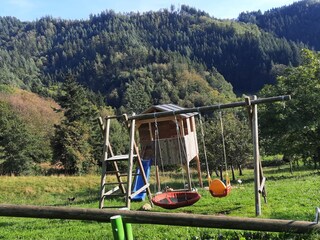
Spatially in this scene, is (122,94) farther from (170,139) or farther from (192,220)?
(192,220)

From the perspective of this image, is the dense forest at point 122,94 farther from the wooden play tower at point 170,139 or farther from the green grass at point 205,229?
the green grass at point 205,229

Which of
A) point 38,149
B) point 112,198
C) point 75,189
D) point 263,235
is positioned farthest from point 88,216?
point 38,149

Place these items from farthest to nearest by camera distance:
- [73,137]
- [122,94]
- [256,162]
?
[122,94] < [73,137] < [256,162]

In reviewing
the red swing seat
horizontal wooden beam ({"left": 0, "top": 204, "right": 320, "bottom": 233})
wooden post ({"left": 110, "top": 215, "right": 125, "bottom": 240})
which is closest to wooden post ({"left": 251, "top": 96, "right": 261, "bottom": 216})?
the red swing seat

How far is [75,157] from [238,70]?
145m

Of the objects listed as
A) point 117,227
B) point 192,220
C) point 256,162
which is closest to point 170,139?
point 256,162

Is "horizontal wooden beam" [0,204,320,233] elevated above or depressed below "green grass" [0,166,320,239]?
above

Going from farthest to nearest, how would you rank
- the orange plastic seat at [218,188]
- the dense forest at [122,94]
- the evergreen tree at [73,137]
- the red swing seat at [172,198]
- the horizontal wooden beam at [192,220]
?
the evergreen tree at [73,137], the dense forest at [122,94], the orange plastic seat at [218,188], the red swing seat at [172,198], the horizontal wooden beam at [192,220]

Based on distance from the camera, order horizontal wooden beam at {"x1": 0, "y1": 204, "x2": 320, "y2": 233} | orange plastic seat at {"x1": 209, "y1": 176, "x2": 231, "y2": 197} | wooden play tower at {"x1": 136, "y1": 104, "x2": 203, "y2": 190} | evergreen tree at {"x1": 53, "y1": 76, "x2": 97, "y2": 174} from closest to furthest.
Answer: horizontal wooden beam at {"x1": 0, "y1": 204, "x2": 320, "y2": 233}
orange plastic seat at {"x1": 209, "y1": 176, "x2": 231, "y2": 197}
wooden play tower at {"x1": 136, "y1": 104, "x2": 203, "y2": 190}
evergreen tree at {"x1": 53, "y1": 76, "x2": 97, "y2": 174}

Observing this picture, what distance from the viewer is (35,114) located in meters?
78.3

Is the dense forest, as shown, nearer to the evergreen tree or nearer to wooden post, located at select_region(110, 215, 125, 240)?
the evergreen tree

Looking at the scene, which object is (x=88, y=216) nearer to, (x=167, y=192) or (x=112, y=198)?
(x=167, y=192)

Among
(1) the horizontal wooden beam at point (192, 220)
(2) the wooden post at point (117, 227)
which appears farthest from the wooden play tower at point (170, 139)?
(2) the wooden post at point (117, 227)

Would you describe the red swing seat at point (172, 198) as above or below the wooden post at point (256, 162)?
below
